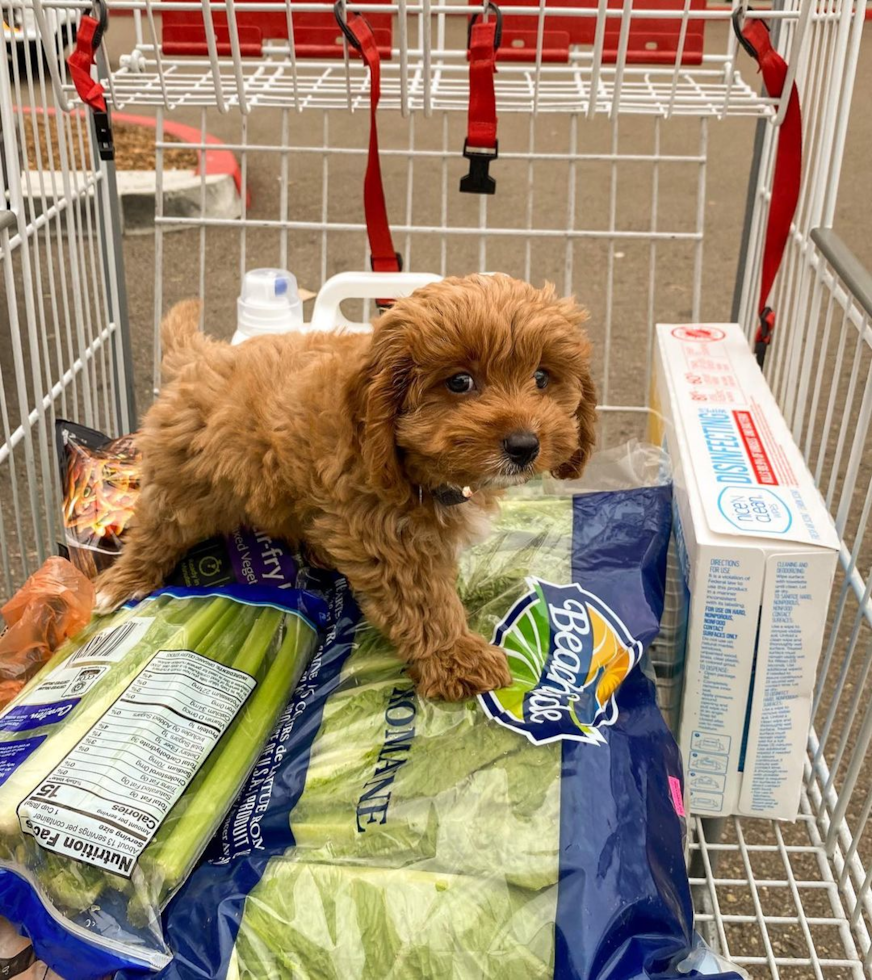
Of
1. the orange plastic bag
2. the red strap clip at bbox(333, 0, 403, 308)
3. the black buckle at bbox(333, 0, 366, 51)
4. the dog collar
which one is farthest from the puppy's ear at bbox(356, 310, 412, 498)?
the orange plastic bag

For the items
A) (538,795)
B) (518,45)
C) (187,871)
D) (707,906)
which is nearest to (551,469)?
(538,795)

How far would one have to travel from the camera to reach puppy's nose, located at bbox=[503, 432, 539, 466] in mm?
1525

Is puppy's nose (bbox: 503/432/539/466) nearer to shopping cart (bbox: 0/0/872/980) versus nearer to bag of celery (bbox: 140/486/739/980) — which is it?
bag of celery (bbox: 140/486/739/980)

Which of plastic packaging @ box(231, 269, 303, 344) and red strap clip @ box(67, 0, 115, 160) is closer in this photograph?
red strap clip @ box(67, 0, 115, 160)

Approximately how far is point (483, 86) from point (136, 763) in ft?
4.50

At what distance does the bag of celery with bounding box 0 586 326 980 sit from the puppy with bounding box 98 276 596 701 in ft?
0.62

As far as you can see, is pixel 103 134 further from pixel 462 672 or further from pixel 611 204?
pixel 462 672

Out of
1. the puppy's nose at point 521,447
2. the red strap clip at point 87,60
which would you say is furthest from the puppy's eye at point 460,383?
the red strap clip at point 87,60

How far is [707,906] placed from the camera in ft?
6.59

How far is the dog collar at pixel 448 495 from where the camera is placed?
173 cm

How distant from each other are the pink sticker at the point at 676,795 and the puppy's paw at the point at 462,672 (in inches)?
12.8

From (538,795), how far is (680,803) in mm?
299

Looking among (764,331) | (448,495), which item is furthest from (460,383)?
(764,331)

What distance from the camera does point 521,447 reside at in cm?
153
